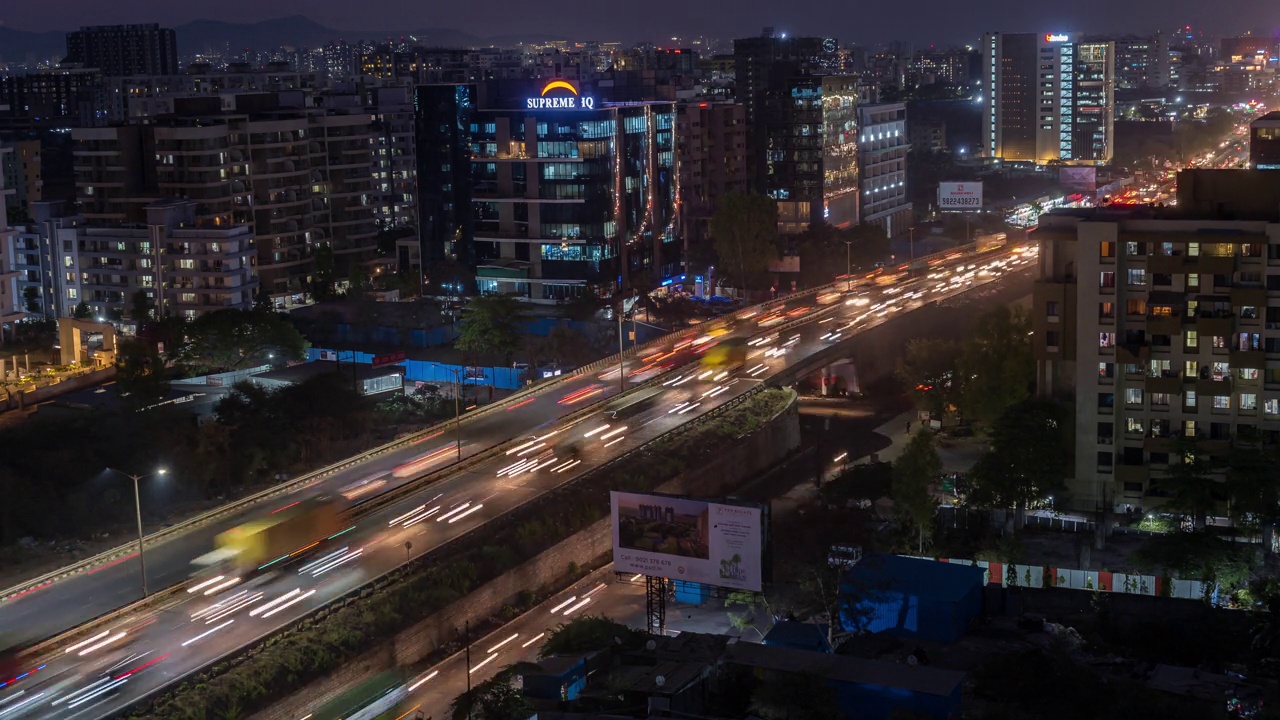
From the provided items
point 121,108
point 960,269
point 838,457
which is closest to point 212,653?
point 838,457

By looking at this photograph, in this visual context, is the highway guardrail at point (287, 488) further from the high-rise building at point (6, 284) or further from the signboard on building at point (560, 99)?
the high-rise building at point (6, 284)

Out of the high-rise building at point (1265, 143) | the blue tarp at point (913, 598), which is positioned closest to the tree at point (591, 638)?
the blue tarp at point (913, 598)

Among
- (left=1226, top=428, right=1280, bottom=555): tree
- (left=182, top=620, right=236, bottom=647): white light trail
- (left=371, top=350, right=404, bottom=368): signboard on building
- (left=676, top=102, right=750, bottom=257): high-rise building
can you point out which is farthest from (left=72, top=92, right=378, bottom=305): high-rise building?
(left=1226, top=428, right=1280, bottom=555): tree

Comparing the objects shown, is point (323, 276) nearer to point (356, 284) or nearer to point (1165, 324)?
point (356, 284)

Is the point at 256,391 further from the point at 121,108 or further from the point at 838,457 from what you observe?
the point at 121,108

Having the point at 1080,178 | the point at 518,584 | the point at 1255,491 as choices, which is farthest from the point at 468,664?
the point at 1080,178

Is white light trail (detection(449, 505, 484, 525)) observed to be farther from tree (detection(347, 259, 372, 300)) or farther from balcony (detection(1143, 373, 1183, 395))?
tree (detection(347, 259, 372, 300))
